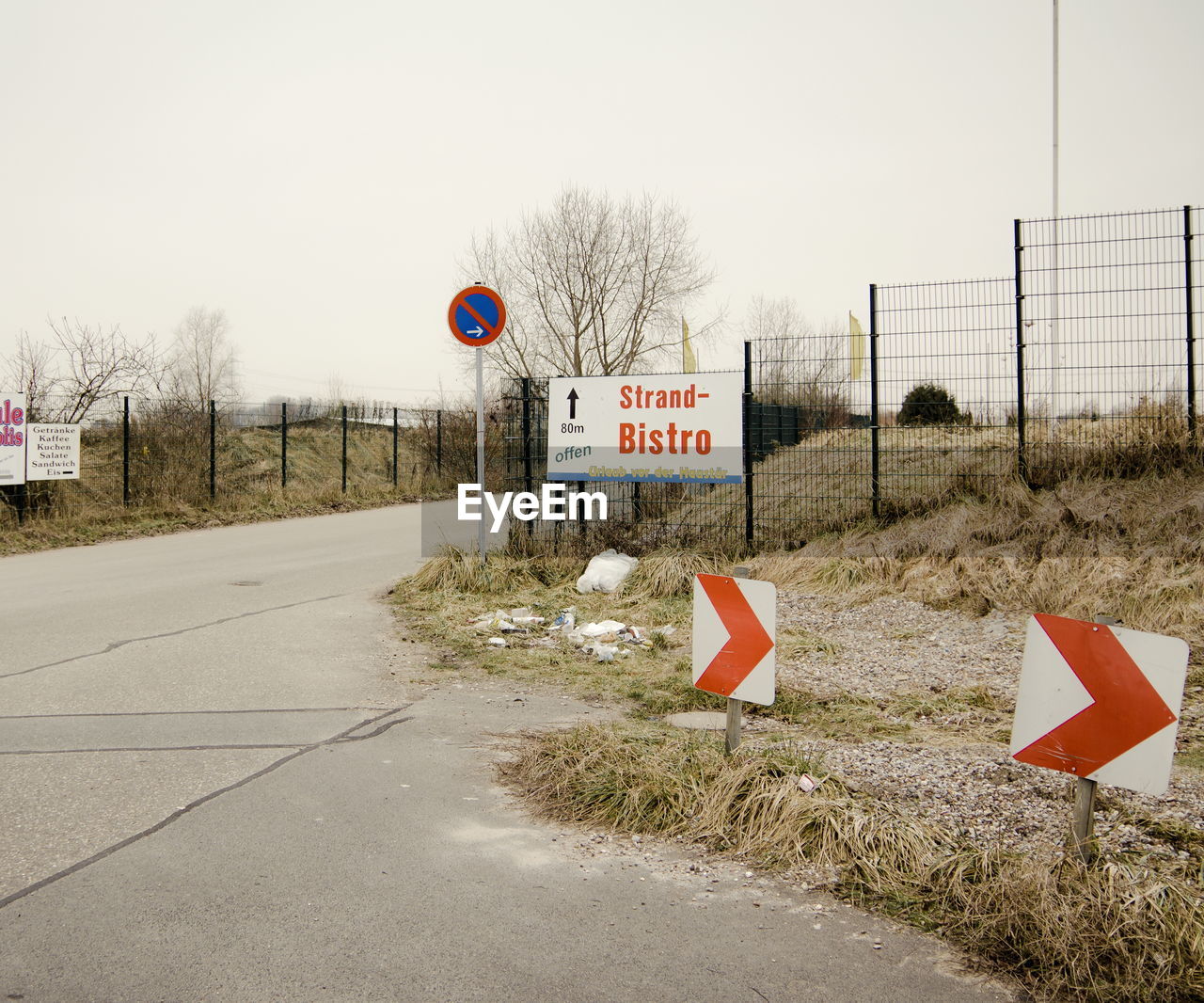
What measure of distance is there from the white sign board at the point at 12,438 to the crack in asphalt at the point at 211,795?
13.4 metres

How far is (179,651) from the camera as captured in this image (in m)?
8.25

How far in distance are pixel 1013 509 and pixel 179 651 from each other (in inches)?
342

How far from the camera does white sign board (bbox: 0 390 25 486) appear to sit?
1659cm

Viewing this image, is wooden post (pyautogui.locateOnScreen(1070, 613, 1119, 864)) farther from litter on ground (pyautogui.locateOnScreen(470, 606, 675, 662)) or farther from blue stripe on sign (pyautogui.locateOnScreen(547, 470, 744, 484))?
blue stripe on sign (pyautogui.locateOnScreen(547, 470, 744, 484))

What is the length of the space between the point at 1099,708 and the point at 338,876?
2.98 metres

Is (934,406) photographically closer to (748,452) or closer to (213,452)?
(748,452)

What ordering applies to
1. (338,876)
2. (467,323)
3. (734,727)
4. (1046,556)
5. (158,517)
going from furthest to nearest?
(158,517)
(467,323)
(1046,556)
(734,727)
(338,876)

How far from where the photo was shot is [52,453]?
57.6 feet

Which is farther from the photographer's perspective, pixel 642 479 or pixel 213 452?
pixel 213 452

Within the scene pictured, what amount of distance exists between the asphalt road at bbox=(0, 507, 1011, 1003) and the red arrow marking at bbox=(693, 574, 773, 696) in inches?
43.2

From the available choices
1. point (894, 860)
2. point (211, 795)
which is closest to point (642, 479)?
point (211, 795)

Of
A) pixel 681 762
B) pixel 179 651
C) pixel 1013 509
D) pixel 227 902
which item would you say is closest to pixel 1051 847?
pixel 681 762

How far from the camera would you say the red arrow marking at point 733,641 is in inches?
195

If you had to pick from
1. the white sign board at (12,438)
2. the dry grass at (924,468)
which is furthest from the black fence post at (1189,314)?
the white sign board at (12,438)
